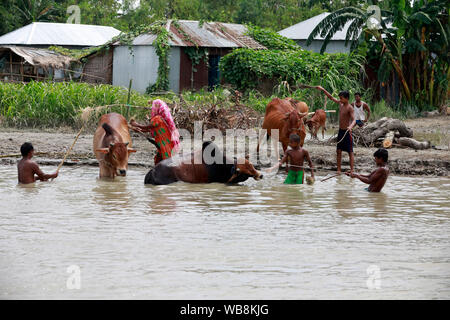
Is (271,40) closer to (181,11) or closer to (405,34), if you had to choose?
(405,34)

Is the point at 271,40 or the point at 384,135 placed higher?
the point at 271,40

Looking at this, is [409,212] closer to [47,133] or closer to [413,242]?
[413,242]

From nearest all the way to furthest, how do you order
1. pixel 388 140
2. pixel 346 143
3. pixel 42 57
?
1. pixel 346 143
2. pixel 388 140
3. pixel 42 57

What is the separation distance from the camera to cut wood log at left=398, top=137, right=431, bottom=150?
→ 14.7m

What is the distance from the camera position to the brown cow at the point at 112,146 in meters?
10.1

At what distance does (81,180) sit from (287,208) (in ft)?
13.0

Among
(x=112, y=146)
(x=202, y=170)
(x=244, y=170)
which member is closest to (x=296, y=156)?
(x=244, y=170)

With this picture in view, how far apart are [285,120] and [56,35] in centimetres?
2726

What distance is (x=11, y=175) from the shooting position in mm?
11781

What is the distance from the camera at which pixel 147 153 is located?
14258mm
